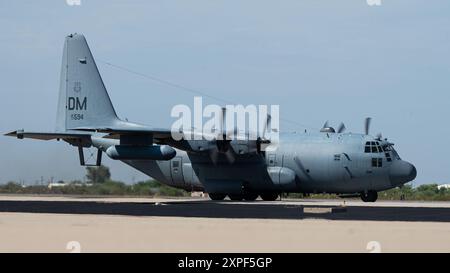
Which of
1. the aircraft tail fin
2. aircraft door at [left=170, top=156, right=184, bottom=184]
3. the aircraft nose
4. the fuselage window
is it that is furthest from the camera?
the aircraft tail fin

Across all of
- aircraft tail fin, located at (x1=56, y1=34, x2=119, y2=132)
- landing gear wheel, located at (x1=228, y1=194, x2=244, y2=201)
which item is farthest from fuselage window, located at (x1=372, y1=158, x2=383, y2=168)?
aircraft tail fin, located at (x1=56, y1=34, x2=119, y2=132)

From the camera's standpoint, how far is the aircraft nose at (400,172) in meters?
49.7

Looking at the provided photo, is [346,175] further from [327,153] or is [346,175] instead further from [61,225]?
[61,225]

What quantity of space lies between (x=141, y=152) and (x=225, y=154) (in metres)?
5.94

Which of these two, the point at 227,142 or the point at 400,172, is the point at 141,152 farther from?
the point at 400,172

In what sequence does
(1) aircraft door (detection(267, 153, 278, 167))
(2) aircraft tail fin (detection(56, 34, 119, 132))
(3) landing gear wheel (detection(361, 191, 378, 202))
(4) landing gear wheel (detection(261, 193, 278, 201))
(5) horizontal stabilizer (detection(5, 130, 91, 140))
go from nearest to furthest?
(3) landing gear wheel (detection(361, 191, 378, 202)) → (1) aircraft door (detection(267, 153, 278, 167)) → (5) horizontal stabilizer (detection(5, 130, 91, 140)) → (4) landing gear wheel (detection(261, 193, 278, 201)) → (2) aircraft tail fin (detection(56, 34, 119, 132))

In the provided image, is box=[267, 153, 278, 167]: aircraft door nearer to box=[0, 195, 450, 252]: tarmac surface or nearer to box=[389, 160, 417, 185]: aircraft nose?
box=[389, 160, 417, 185]: aircraft nose

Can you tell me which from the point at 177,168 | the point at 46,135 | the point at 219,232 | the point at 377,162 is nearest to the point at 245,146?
the point at 177,168

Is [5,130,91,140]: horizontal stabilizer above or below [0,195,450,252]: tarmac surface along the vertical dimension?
above

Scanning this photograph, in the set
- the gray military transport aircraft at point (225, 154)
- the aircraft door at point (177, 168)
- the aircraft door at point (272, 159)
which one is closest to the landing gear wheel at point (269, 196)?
the gray military transport aircraft at point (225, 154)

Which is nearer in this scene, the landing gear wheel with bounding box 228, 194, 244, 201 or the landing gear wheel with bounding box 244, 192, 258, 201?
the landing gear wheel with bounding box 228, 194, 244, 201

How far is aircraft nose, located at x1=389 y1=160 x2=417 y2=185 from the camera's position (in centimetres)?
4966

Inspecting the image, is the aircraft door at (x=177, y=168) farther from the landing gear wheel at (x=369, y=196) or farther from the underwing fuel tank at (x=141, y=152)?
the landing gear wheel at (x=369, y=196)

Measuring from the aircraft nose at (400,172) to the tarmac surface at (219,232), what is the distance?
16.1 metres
